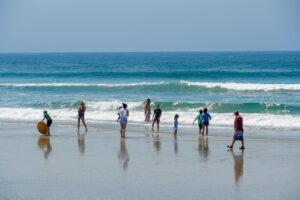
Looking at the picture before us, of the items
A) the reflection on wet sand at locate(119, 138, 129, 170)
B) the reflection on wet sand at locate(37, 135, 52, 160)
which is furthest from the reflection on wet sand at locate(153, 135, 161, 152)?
the reflection on wet sand at locate(37, 135, 52, 160)

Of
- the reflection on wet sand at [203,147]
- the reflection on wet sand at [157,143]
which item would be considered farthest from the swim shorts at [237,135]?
the reflection on wet sand at [157,143]

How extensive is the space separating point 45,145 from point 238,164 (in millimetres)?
6937

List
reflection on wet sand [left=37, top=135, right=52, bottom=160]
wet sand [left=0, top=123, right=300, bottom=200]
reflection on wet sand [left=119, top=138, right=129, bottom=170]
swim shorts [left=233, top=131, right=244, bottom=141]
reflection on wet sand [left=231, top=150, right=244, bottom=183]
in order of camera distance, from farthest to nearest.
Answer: swim shorts [left=233, top=131, right=244, bottom=141] < reflection on wet sand [left=37, top=135, right=52, bottom=160] < reflection on wet sand [left=119, top=138, right=129, bottom=170] < reflection on wet sand [left=231, top=150, right=244, bottom=183] < wet sand [left=0, top=123, right=300, bottom=200]

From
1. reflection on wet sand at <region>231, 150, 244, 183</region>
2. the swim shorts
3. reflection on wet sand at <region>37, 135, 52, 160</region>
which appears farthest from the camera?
the swim shorts

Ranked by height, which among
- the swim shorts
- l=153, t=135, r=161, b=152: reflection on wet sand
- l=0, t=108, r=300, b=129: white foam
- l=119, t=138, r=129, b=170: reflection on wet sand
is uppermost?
the swim shorts

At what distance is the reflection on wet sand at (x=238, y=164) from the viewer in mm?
15336

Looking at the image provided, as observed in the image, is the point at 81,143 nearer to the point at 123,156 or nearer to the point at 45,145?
the point at 45,145

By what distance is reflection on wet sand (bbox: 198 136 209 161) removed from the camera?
18.7m

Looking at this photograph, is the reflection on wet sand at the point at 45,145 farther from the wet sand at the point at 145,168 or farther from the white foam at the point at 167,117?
the white foam at the point at 167,117

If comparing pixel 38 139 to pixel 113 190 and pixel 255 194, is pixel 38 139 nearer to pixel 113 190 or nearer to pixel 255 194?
pixel 113 190

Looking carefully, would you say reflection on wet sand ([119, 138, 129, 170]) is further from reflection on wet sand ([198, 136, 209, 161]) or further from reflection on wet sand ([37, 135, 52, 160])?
reflection on wet sand ([198, 136, 209, 161])

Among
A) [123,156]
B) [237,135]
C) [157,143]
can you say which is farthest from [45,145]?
[237,135]

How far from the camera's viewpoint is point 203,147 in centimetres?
2047

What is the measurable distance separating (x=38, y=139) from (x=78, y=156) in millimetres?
4667
